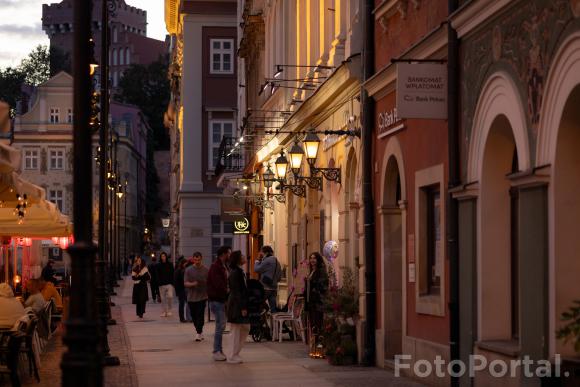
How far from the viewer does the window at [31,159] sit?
11288 centimetres

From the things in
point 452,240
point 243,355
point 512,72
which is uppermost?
point 512,72

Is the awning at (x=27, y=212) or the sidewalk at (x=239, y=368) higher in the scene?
the awning at (x=27, y=212)

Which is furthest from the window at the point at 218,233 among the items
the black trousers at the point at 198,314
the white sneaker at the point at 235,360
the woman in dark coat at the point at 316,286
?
the white sneaker at the point at 235,360

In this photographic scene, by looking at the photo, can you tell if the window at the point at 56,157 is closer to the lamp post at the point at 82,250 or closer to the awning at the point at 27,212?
the awning at the point at 27,212

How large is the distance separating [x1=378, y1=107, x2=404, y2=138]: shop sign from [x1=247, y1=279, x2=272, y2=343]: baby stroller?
6853 mm

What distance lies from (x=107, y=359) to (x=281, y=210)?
13691mm

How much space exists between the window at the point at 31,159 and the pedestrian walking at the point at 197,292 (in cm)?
8552

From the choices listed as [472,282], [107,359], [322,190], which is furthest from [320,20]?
[472,282]

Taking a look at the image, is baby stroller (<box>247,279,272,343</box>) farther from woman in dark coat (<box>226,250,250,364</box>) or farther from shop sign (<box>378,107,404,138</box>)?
shop sign (<box>378,107,404,138</box>)

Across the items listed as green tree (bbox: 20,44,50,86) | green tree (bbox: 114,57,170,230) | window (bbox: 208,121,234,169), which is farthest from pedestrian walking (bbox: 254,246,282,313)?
green tree (bbox: 20,44,50,86)

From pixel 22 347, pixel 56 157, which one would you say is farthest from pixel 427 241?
pixel 56 157

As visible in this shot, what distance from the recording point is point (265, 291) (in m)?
27.8

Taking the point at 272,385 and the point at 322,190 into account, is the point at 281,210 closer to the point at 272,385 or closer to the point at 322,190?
the point at 322,190

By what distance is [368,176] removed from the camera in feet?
68.1
